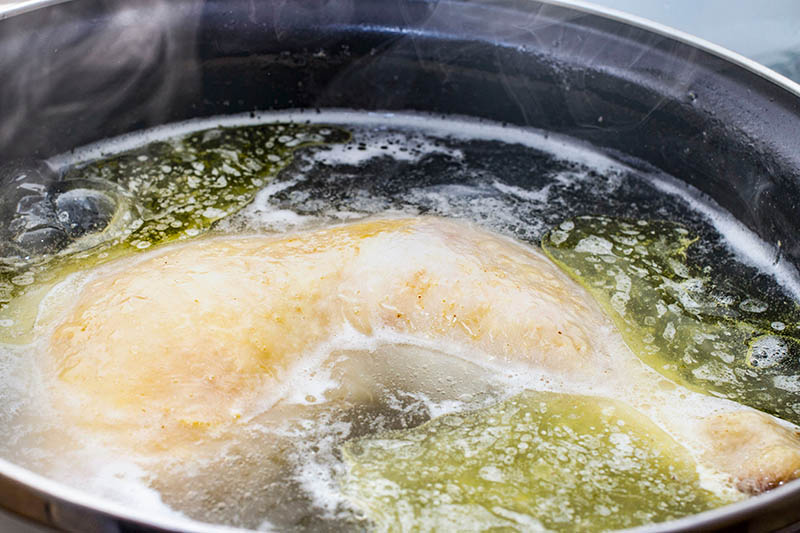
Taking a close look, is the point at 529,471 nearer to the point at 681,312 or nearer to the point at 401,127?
the point at 681,312

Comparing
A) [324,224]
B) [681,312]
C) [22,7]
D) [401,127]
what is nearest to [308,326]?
[324,224]

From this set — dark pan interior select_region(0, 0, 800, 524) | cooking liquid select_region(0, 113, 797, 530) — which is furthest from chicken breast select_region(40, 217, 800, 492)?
dark pan interior select_region(0, 0, 800, 524)

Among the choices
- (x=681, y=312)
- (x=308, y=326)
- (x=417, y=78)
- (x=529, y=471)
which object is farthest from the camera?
(x=417, y=78)

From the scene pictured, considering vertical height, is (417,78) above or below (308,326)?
above

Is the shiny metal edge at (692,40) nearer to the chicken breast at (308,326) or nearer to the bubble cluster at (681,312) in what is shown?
the bubble cluster at (681,312)

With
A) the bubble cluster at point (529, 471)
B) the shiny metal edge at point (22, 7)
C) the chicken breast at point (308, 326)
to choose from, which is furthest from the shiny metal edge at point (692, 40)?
the shiny metal edge at point (22, 7)

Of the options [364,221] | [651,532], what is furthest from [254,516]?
[364,221]
